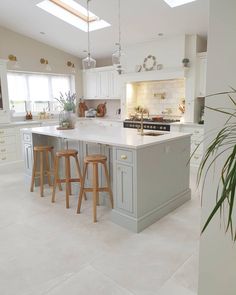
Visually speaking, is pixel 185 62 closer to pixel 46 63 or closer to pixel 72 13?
pixel 72 13

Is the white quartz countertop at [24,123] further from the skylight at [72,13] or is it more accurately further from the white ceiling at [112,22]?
the skylight at [72,13]

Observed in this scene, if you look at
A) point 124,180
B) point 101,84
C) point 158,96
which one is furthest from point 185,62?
point 124,180

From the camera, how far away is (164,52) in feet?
17.9

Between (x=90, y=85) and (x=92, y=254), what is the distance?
5.79 metres

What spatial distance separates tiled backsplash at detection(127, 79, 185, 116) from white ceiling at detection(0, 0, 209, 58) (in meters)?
1.11

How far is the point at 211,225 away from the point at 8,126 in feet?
17.1

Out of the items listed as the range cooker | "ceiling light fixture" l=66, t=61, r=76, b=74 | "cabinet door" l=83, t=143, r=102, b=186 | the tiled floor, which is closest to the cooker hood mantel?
the range cooker

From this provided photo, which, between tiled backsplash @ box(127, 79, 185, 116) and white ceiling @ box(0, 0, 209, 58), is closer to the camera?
white ceiling @ box(0, 0, 209, 58)

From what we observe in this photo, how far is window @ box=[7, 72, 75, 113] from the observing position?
6.39m

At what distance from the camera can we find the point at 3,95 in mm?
5676

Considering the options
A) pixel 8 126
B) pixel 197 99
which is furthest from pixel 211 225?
pixel 8 126

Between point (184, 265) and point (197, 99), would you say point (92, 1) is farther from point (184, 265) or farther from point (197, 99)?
point (184, 265)

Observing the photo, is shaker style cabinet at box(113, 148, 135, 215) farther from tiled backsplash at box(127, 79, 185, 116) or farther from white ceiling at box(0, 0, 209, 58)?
tiled backsplash at box(127, 79, 185, 116)

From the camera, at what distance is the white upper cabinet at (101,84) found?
22.2 feet
